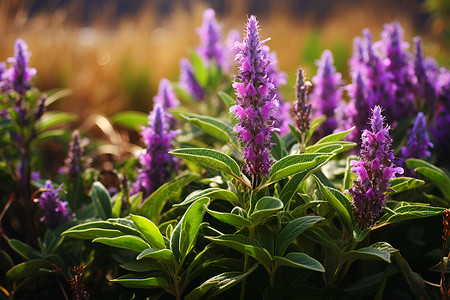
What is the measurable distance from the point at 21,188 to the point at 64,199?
31cm

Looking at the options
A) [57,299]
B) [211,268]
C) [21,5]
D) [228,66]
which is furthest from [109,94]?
[211,268]

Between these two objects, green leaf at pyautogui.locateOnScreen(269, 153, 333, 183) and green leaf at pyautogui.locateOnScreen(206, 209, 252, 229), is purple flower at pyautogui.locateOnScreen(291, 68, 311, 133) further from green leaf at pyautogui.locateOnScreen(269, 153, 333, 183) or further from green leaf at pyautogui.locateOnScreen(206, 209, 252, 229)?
green leaf at pyautogui.locateOnScreen(206, 209, 252, 229)

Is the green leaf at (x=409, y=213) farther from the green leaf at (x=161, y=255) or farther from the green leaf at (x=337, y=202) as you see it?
the green leaf at (x=161, y=255)

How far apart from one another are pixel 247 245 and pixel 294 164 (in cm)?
29

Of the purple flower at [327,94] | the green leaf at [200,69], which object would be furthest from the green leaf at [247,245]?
the green leaf at [200,69]

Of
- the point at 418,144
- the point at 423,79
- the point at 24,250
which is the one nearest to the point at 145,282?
the point at 24,250

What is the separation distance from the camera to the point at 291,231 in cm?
145

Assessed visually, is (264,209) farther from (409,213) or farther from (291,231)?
(409,213)

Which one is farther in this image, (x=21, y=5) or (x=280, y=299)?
(x=21, y=5)

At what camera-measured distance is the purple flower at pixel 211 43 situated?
319cm

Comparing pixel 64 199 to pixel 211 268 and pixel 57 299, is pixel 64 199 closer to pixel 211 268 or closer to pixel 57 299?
pixel 57 299

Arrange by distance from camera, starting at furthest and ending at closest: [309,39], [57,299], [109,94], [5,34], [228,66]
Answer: [309,39]
[5,34]
[109,94]
[228,66]
[57,299]

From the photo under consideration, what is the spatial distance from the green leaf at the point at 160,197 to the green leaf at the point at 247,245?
0.48 meters

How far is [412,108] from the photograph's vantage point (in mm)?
2475
